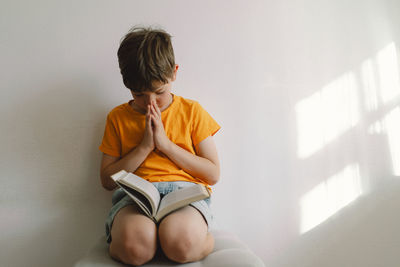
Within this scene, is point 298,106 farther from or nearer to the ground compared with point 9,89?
nearer to the ground

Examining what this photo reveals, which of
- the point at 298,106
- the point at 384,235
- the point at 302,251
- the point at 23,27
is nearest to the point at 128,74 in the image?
the point at 23,27

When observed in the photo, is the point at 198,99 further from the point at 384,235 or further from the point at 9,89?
the point at 384,235

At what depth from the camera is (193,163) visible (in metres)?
1.11

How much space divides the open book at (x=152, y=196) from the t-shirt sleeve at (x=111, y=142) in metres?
0.26

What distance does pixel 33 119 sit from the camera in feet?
4.29

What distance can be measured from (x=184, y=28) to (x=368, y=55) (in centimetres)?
81

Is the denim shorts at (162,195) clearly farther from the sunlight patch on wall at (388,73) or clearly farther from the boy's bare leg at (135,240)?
the sunlight patch on wall at (388,73)

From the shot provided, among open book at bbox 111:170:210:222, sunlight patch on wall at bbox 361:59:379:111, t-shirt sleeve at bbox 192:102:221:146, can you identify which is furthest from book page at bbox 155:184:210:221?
sunlight patch on wall at bbox 361:59:379:111

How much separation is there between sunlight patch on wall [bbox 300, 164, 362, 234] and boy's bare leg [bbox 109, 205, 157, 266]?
0.73 m

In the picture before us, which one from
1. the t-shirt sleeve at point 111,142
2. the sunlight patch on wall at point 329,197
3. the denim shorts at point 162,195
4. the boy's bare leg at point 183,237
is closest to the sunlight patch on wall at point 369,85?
the sunlight patch on wall at point 329,197

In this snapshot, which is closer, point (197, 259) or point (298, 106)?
point (197, 259)

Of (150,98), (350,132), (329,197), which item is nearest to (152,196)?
(150,98)

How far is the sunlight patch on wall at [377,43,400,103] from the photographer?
139 centimetres

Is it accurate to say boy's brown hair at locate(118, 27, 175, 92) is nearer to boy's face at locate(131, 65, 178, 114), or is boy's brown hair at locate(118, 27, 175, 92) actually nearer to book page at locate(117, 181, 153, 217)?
boy's face at locate(131, 65, 178, 114)
